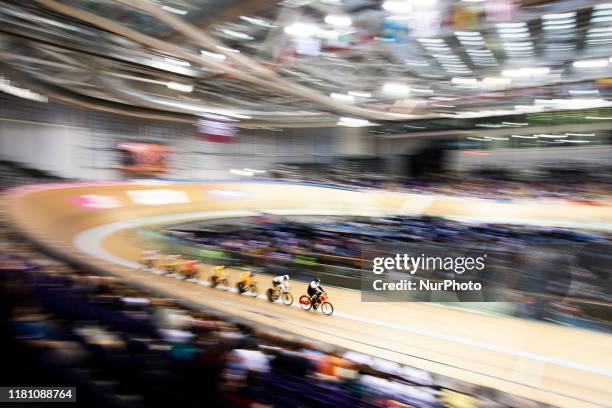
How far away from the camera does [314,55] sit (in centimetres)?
1295

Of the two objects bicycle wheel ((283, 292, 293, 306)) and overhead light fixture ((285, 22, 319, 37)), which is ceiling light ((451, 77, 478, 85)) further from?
bicycle wheel ((283, 292, 293, 306))

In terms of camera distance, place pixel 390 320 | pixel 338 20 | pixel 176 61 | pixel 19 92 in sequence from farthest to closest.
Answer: pixel 19 92 < pixel 176 61 < pixel 338 20 < pixel 390 320

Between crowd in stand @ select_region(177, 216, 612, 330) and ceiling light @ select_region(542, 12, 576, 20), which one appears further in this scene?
ceiling light @ select_region(542, 12, 576, 20)

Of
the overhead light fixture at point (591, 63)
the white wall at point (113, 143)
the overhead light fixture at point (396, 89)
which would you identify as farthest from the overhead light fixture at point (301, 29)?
the white wall at point (113, 143)

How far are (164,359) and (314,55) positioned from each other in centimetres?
1108

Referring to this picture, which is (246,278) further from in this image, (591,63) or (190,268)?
(591,63)

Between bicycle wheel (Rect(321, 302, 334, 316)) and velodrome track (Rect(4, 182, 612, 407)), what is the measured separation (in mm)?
166

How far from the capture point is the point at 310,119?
88.4 ft

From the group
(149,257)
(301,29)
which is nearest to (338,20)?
(301,29)

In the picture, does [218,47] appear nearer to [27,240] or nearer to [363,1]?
[363,1]

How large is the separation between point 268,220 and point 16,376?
52.5ft

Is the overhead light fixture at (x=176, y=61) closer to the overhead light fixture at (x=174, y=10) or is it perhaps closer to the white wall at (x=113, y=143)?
the overhead light fixture at (x=174, y=10)

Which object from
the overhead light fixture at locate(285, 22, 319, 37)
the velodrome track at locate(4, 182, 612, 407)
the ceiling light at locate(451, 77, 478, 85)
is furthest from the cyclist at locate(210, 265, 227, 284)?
the ceiling light at locate(451, 77, 478, 85)

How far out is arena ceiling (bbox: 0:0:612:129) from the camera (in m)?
9.80
